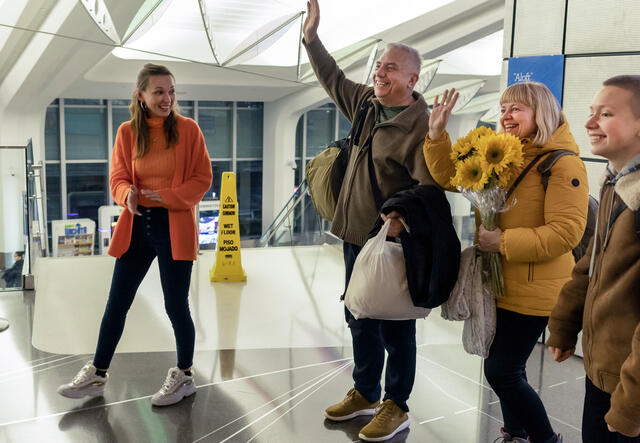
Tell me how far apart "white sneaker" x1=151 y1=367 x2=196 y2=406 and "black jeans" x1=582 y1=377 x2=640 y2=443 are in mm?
2212

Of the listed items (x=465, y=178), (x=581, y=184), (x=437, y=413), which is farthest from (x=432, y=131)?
(x=437, y=413)

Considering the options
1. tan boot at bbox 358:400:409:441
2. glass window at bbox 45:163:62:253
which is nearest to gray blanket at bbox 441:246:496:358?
tan boot at bbox 358:400:409:441

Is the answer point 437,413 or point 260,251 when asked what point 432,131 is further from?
point 260,251

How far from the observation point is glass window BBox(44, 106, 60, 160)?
19109 millimetres

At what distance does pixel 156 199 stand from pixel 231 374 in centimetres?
129

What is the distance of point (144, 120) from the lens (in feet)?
11.4

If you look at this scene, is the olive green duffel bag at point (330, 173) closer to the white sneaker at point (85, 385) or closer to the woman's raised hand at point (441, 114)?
the woman's raised hand at point (441, 114)

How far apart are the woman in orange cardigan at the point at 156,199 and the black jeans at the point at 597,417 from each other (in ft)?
6.82

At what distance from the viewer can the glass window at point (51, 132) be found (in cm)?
1911

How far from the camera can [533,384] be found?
12.7 feet

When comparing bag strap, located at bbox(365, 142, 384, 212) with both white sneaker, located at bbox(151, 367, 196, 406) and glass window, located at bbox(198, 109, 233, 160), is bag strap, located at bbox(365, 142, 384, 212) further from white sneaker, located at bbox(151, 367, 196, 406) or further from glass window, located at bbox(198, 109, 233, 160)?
glass window, located at bbox(198, 109, 233, 160)

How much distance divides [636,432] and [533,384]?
218 cm

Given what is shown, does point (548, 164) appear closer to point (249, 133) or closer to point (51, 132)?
point (51, 132)

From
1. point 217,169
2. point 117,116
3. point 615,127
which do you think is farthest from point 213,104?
point 615,127
